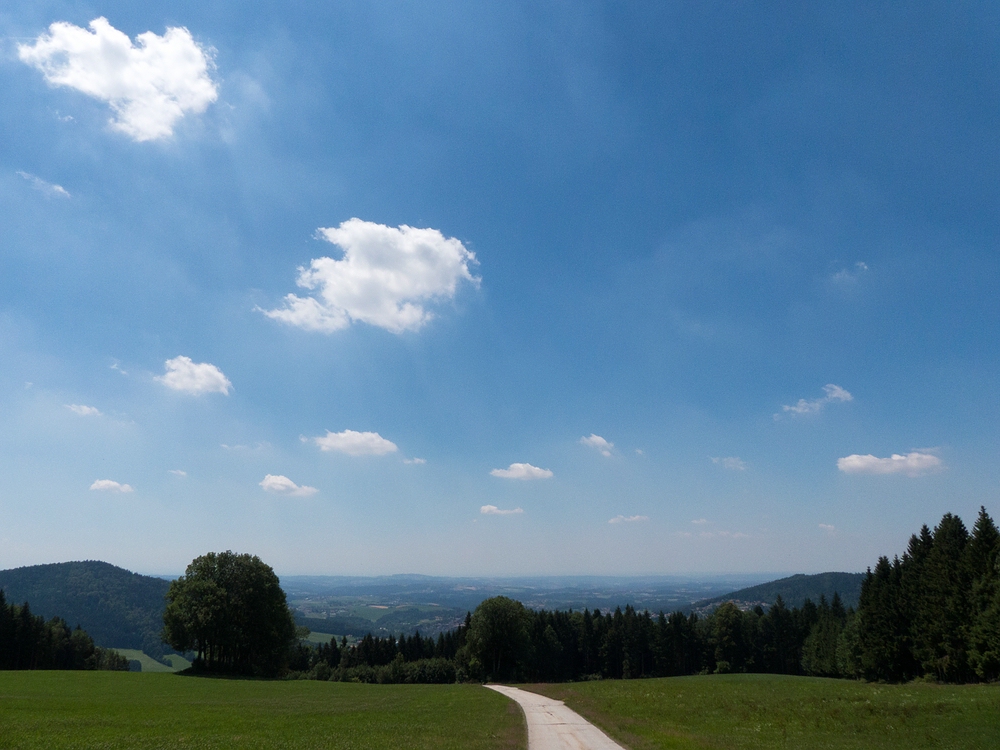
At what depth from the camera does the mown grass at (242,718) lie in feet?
68.1

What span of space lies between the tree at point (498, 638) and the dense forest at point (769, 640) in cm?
15

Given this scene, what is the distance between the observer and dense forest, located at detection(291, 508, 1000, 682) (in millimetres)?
50469

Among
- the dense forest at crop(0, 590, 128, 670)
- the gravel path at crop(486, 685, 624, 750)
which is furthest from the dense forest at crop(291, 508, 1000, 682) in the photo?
the gravel path at crop(486, 685, 624, 750)

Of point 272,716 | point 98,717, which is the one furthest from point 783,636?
point 98,717

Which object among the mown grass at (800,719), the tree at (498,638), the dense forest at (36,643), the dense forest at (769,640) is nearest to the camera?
the mown grass at (800,719)

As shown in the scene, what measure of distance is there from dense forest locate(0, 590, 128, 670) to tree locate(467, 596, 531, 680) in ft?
214

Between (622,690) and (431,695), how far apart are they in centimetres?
1458

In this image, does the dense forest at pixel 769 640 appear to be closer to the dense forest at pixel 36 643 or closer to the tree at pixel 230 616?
the tree at pixel 230 616

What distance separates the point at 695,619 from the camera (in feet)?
364

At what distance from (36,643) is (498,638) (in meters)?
A: 69.7

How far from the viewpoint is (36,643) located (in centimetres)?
8050

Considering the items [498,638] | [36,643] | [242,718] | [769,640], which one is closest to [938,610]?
[498,638]

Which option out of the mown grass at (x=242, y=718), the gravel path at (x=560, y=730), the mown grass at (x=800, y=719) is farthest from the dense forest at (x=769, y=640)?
the mown grass at (x=242, y=718)

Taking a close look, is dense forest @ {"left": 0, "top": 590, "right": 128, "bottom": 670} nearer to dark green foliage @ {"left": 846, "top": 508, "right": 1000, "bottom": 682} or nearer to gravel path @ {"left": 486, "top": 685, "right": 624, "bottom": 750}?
gravel path @ {"left": 486, "top": 685, "right": 624, "bottom": 750}
